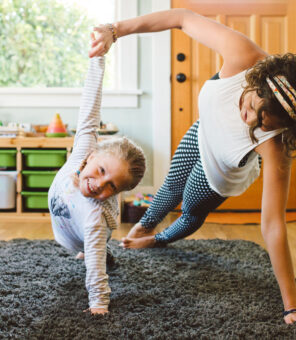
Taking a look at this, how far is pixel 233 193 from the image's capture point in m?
1.47

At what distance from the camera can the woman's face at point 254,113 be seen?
101 centimetres

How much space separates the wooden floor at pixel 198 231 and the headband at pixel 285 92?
112 cm

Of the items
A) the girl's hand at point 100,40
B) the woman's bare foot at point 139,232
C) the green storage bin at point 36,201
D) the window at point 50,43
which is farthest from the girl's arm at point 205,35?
the window at point 50,43

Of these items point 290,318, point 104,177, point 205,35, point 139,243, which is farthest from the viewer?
point 139,243

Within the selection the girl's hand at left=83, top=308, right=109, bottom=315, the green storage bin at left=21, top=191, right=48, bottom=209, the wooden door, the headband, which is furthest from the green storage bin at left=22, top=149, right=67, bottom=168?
the headband

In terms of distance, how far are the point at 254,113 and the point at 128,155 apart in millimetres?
394

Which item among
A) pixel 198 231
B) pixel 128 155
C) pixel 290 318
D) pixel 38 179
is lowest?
pixel 198 231

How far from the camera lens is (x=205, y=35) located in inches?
→ 50.4

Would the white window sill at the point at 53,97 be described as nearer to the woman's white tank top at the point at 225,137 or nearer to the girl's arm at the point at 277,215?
the woman's white tank top at the point at 225,137

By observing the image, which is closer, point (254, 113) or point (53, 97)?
point (254, 113)

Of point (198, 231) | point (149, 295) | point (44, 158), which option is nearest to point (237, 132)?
point (149, 295)

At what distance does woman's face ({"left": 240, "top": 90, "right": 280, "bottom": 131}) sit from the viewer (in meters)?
1.01

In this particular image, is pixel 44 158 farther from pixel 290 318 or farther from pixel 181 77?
pixel 290 318

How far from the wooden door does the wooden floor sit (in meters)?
0.43
